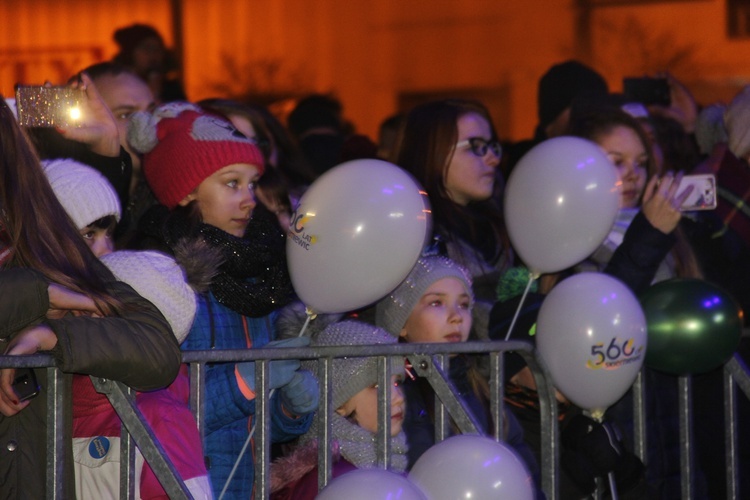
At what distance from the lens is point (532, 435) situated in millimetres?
4488

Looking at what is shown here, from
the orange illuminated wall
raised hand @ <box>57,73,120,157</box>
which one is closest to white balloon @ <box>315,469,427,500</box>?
raised hand @ <box>57,73,120,157</box>

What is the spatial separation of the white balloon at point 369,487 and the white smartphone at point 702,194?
2.03 metres

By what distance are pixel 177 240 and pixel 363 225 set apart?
585 mm

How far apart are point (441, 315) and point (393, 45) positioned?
6.89 metres

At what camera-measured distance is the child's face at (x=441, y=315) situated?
424cm

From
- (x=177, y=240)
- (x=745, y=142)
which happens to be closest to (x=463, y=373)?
Result: (x=177, y=240)

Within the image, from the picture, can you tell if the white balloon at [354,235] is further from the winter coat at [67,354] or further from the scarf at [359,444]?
the winter coat at [67,354]

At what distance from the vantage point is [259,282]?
13.4 ft

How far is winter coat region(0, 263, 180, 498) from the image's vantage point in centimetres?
299

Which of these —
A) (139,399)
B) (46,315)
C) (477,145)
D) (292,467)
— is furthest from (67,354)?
(477,145)

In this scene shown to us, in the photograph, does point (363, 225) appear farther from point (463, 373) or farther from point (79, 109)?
point (79, 109)

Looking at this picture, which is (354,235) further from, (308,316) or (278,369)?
(278,369)

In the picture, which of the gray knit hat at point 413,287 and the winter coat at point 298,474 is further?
the gray knit hat at point 413,287

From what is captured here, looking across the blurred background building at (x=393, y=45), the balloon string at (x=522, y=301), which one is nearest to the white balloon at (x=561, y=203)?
the balloon string at (x=522, y=301)
